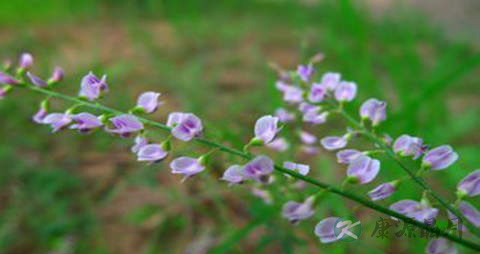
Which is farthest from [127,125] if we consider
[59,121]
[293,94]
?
[293,94]

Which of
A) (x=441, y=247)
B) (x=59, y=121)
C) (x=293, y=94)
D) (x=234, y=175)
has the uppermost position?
(x=293, y=94)

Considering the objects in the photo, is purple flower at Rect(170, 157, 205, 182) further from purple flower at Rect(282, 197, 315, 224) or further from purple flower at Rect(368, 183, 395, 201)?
purple flower at Rect(368, 183, 395, 201)

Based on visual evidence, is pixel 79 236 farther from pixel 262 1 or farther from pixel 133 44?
pixel 262 1

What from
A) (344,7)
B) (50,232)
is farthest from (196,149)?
(344,7)

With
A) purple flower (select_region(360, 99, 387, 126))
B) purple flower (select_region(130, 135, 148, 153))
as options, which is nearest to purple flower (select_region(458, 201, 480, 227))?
purple flower (select_region(360, 99, 387, 126))

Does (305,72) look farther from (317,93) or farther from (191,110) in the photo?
(191,110)

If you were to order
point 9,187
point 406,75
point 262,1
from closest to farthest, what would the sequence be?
1. point 9,187
2. point 406,75
3. point 262,1
